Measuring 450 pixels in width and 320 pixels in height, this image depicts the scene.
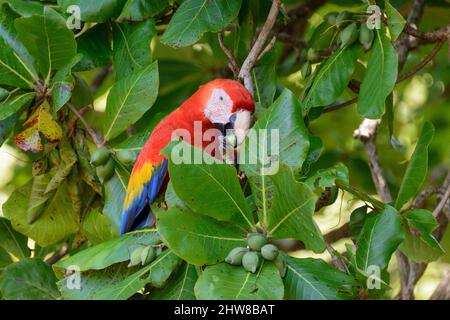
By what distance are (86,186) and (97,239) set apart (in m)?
0.18

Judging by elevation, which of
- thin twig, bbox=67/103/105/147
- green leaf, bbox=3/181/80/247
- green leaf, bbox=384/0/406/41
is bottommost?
green leaf, bbox=3/181/80/247

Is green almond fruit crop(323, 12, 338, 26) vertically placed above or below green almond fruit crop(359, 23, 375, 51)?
below

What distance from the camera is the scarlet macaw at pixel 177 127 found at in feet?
7.39

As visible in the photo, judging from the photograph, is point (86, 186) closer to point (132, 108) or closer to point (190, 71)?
point (132, 108)

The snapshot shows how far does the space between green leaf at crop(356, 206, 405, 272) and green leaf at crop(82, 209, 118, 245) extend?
30.4 inches

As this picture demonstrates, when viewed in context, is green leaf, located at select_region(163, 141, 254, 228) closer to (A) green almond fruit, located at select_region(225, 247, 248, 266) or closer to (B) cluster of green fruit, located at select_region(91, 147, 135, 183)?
(A) green almond fruit, located at select_region(225, 247, 248, 266)

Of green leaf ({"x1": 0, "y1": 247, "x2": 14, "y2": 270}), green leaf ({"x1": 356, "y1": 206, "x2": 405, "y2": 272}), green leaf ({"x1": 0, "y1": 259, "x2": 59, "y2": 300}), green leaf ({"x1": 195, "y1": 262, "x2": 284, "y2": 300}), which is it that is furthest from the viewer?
green leaf ({"x1": 0, "y1": 247, "x2": 14, "y2": 270})

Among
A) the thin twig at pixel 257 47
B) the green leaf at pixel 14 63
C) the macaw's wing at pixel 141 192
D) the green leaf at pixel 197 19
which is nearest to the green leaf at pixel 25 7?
the green leaf at pixel 14 63

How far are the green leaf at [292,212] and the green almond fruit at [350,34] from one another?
54 centimetres

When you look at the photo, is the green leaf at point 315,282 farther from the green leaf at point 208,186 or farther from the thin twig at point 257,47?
the thin twig at point 257,47

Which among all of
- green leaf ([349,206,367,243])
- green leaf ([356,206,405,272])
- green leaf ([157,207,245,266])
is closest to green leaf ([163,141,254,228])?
green leaf ([157,207,245,266])

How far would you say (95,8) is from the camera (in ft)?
7.53

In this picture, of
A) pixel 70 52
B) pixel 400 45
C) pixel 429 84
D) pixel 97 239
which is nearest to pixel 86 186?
pixel 97 239

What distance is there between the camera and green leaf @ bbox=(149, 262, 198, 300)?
1.85m
